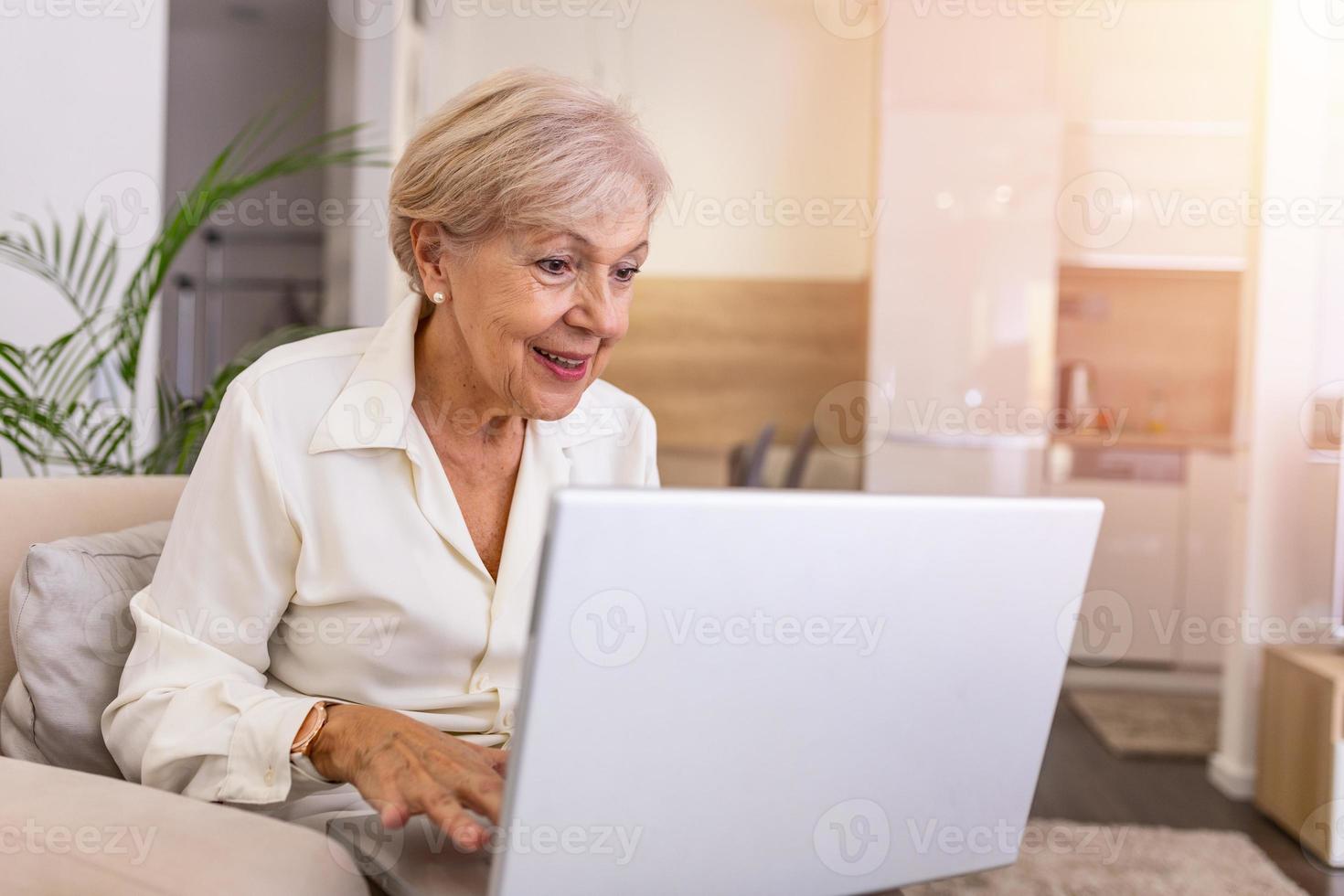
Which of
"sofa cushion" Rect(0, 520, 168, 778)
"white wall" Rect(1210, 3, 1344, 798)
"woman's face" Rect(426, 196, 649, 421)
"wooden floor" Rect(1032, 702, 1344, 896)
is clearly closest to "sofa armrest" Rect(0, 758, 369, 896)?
"sofa cushion" Rect(0, 520, 168, 778)

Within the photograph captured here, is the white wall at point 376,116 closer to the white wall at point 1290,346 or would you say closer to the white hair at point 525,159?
the white wall at point 1290,346

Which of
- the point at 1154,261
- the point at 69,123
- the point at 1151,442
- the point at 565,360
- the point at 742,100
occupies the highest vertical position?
the point at 742,100

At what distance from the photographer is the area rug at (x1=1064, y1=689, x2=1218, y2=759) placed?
11.8ft

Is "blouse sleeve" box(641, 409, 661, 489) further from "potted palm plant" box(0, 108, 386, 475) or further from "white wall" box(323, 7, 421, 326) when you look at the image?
"white wall" box(323, 7, 421, 326)

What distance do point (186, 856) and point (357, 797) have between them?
0.30 metres

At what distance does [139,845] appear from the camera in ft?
2.72

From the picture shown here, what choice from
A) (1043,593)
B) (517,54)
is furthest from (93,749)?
(517,54)

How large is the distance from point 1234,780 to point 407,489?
281 centimetres

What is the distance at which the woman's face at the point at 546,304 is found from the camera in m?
1.19

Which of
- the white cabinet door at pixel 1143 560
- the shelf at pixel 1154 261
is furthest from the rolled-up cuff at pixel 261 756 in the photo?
the shelf at pixel 1154 261

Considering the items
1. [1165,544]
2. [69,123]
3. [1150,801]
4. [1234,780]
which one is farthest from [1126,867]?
[69,123]

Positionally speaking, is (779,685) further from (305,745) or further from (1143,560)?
(1143,560)

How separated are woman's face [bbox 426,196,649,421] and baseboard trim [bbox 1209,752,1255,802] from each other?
2688 millimetres

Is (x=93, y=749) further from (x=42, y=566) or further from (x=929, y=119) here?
(x=929, y=119)
